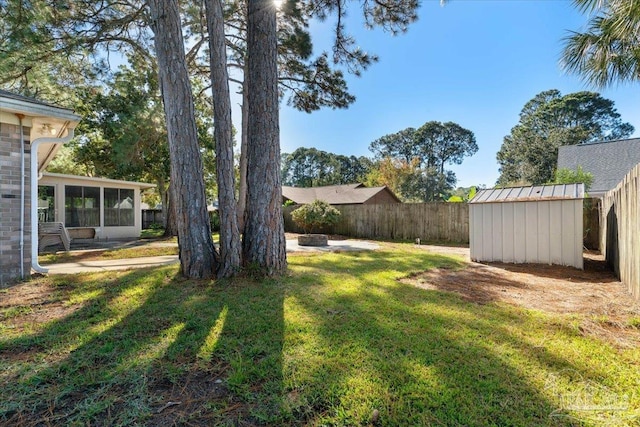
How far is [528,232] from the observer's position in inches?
239

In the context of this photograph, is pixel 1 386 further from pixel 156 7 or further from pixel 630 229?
pixel 630 229

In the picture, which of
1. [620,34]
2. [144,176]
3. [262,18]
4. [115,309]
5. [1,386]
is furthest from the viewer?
[144,176]

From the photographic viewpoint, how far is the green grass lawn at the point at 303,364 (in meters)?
1.58

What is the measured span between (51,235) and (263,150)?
24.1ft

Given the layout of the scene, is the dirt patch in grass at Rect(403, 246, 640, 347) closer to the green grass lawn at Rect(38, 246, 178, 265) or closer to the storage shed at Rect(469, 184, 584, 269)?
the storage shed at Rect(469, 184, 584, 269)

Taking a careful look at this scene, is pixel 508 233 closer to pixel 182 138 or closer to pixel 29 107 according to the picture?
pixel 182 138

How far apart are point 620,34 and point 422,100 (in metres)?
13.5

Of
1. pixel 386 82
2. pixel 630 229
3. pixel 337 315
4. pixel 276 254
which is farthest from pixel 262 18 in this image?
pixel 386 82

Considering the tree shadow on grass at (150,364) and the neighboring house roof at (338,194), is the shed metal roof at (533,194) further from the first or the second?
the neighboring house roof at (338,194)

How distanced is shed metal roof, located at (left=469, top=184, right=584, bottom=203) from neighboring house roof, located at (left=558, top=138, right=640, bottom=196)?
40.6 ft

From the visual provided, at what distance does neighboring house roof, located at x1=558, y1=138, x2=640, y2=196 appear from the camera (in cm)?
1501

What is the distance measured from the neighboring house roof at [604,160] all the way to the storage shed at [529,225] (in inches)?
507

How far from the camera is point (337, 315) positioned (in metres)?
3.01

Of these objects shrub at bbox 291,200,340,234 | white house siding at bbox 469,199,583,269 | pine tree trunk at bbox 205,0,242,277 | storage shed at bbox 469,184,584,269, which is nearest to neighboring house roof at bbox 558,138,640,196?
storage shed at bbox 469,184,584,269
